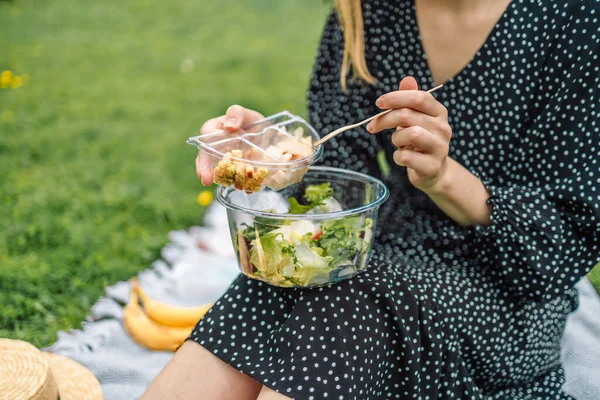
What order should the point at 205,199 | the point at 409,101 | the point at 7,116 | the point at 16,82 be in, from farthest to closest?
the point at 16,82 → the point at 7,116 → the point at 205,199 → the point at 409,101

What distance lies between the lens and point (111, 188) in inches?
112

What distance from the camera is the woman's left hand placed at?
1.20m

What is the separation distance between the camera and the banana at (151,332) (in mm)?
1879

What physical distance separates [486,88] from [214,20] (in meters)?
4.31

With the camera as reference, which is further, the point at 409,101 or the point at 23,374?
the point at 23,374

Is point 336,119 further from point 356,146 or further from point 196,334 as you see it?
point 196,334

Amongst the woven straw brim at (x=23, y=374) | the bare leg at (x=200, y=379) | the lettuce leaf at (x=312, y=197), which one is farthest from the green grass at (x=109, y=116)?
the lettuce leaf at (x=312, y=197)

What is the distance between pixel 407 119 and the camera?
3.95ft

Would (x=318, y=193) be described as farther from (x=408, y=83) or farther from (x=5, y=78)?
(x=5, y=78)

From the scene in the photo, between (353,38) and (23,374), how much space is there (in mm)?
1060

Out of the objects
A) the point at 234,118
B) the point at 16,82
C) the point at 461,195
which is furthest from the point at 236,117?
the point at 16,82

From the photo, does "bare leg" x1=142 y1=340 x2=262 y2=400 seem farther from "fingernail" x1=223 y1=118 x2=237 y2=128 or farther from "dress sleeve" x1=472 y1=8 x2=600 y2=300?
"dress sleeve" x1=472 y1=8 x2=600 y2=300

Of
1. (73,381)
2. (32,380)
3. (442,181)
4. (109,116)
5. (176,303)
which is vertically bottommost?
(109,116)

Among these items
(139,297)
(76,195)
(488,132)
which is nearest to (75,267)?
(139,297)
